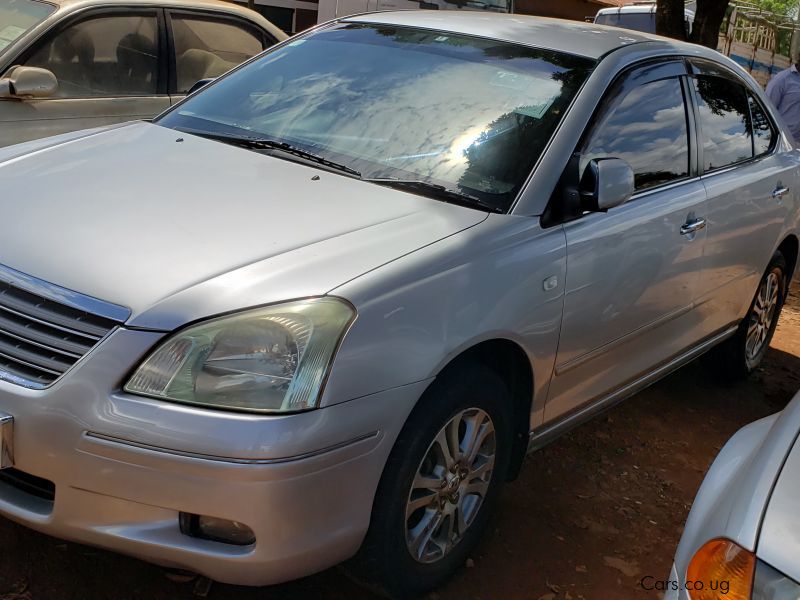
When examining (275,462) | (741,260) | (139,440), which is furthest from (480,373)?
(741,260)

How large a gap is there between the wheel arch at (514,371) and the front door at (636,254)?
14 cm

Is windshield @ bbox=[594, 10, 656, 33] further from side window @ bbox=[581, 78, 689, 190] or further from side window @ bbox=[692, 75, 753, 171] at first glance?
side window @ bbox=[581, 78, 689, 190]

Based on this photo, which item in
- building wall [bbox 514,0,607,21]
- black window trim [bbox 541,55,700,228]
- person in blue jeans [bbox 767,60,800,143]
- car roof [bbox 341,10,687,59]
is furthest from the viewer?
building wall [bbox 514,0,607,21]

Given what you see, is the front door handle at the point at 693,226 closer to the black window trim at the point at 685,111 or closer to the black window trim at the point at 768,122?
the black window trim at the point at 685,111

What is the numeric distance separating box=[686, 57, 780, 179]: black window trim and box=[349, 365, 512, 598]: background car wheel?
1.82 metres

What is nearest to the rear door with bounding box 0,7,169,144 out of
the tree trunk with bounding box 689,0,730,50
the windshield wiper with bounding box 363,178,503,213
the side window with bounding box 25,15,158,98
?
the side window with bounding box 25,15,158,98

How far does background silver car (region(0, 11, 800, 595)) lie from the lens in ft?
Result: 8.20

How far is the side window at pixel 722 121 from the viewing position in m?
4.48

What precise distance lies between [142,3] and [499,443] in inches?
157

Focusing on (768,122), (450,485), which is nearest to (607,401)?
(450,485)

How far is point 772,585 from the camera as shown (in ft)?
6.33

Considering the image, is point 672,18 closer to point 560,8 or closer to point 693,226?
point 693,226

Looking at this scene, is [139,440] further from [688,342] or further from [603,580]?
[688,342]

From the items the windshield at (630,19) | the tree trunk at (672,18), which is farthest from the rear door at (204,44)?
the windshield at (630,19)
